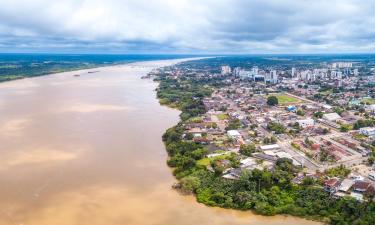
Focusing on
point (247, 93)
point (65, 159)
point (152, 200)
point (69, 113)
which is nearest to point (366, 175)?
point (152, 200)

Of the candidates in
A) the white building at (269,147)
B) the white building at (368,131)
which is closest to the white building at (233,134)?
the white building at (269,147)

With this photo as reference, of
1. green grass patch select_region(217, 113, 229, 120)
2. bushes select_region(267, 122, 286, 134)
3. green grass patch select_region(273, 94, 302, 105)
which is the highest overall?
bushes select_region(267, 122, 286, 134)

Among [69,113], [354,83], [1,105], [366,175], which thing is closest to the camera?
[366,175]

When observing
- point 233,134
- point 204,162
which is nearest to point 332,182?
point 204,162

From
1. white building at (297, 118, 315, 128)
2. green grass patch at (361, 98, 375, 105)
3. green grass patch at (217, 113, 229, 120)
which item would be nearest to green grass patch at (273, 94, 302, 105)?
green grass patch at (361, 98, 375, 105)

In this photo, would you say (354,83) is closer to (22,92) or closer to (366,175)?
(366,175)

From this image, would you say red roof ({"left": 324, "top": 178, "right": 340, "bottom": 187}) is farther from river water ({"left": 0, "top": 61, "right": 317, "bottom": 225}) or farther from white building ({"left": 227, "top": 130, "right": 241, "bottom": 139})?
white building ({"left": 227, "top": 130, "right": 241, "bottom": 139})
